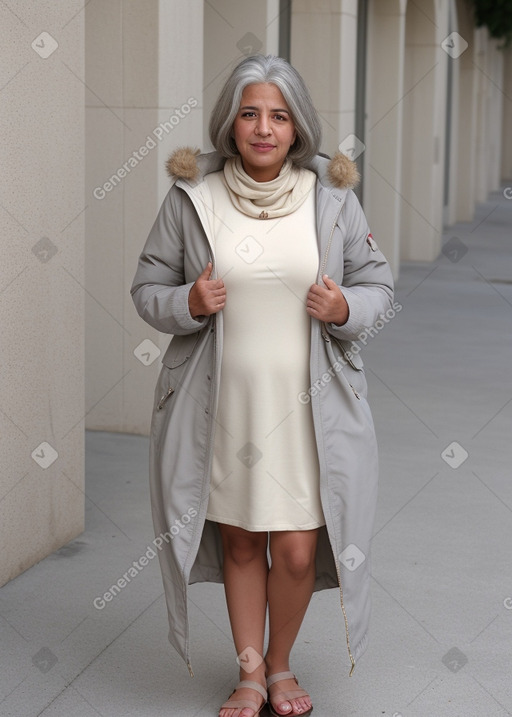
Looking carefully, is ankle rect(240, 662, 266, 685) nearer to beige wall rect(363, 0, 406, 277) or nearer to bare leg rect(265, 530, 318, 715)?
bare leg rect(265, 530, 318, 715)

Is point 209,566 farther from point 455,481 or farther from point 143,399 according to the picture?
point 143,399

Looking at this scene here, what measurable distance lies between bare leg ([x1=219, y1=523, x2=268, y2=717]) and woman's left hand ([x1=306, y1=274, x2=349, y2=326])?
71cm

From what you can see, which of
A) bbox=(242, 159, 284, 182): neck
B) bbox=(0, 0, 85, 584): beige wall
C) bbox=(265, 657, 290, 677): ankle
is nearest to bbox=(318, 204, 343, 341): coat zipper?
bbox=(242, 159, 284, 182): neck

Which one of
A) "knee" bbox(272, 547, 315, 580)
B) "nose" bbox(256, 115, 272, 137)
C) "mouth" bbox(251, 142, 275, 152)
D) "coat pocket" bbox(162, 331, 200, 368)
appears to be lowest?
"knee" bbox(272, 547, 315, 580)

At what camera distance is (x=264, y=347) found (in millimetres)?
3533

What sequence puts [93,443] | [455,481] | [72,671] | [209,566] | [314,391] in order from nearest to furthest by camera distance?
1. [314,391]
2. [209,566]
3. [72,671]
4. [455,481]
5. [93,443]

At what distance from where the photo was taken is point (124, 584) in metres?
4.91

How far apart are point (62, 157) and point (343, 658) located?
2.30m

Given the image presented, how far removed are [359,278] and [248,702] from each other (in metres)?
1.31

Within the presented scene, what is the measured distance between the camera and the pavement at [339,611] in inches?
157

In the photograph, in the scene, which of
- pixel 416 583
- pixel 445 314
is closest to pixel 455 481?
pixel 416 583

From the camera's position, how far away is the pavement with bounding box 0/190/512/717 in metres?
3.98

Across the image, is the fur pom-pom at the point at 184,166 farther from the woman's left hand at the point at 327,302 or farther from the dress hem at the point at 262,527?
the dress hem at the point at 262,527
